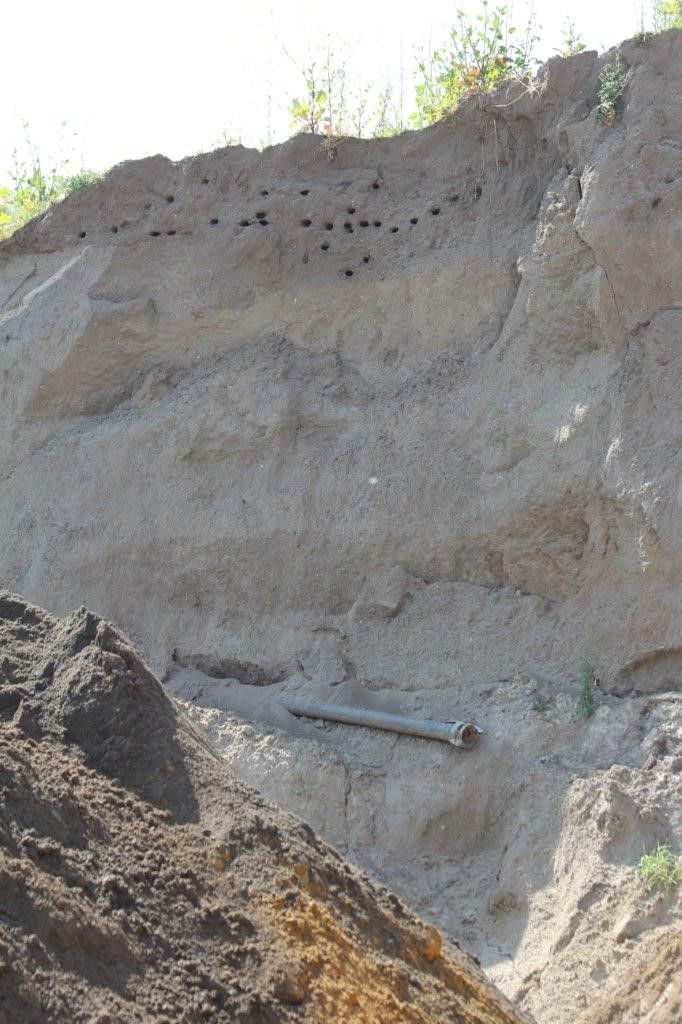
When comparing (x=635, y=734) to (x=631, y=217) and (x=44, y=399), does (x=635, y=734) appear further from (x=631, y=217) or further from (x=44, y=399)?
(x=44, y=399)

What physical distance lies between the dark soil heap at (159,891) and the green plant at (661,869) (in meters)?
1.06

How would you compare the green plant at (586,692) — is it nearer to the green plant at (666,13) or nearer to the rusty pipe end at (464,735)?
the rusty pipe end at (464,735)

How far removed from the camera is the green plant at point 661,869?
4461mm

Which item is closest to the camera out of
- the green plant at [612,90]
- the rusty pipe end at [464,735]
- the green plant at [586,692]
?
the green plant at [586,692]

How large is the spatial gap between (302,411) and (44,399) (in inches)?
84.5

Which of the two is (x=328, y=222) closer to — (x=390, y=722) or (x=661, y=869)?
(x=390, y=722)

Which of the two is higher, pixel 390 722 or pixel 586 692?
pixel 586 692

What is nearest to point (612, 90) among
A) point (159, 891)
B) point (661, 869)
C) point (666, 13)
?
point (666, 13)

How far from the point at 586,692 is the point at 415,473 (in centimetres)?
179

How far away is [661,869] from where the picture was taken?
4.49 meters

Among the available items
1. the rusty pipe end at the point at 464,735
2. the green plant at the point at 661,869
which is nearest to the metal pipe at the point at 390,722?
the rusty pipe end at the point at 464,735

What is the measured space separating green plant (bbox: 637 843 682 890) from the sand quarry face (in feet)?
0.24

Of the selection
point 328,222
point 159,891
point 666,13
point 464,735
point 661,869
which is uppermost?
point 666,13

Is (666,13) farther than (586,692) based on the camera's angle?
Yes
